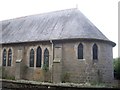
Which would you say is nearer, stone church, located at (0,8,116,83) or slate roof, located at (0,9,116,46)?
stone church, located at (0,8,116,83)

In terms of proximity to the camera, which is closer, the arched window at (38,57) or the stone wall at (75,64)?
the stone wall at (75,64)

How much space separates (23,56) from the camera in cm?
2750

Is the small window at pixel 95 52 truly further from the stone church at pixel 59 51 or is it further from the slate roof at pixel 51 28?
the slate roof at pixel 51 28

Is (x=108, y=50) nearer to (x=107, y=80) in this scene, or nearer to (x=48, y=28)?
A: (x=107, y=80)

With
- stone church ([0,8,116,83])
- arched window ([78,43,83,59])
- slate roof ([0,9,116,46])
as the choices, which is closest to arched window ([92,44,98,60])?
stone church ([0,8,116,83])

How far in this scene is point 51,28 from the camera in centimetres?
2706

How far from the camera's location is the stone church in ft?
78.3

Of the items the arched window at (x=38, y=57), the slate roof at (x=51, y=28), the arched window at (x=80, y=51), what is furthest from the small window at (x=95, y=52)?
the arched window at (x=38, y=57)

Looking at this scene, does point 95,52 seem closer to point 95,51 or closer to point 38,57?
point 95,51

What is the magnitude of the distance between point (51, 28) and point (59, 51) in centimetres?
394

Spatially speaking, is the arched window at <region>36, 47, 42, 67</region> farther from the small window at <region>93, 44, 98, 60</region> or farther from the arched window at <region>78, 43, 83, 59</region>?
the small window at <region>93, 44, 98, 60</region>

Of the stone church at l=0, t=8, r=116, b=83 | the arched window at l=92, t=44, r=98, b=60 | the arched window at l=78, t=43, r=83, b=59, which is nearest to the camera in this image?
the stone church at l=0, t=8, r=116, b=83

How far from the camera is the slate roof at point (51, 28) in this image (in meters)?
24.6

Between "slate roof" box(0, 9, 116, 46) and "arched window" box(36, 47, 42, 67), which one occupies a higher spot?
"slate roof" box(0, 9, 116, 46)
